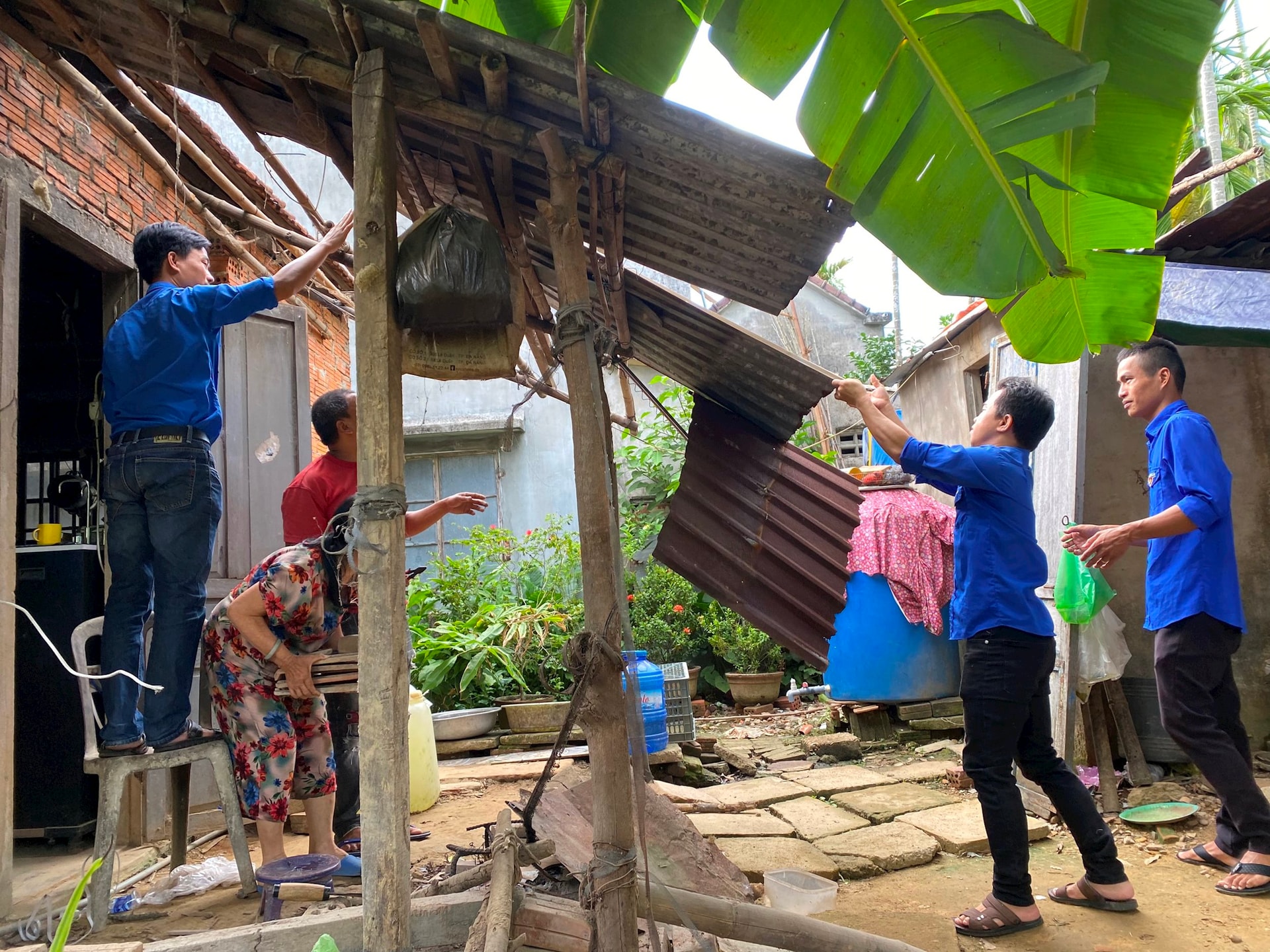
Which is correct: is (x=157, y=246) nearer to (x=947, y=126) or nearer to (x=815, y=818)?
(x=947, y=126)

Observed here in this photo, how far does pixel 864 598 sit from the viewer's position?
714 centimetres

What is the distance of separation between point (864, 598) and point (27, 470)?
6694 mm

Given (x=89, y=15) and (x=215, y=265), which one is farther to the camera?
(x=215, y=265)

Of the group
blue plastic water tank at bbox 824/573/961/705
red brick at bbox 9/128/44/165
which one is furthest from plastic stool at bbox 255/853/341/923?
blue plastic water tank at bbox 824/573/961/705

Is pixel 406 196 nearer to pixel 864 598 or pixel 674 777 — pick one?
pixel 674 777

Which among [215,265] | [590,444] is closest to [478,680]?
[215,265]

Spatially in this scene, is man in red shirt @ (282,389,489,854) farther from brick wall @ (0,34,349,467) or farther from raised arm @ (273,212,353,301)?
brick wall @ (0,34,349,467)

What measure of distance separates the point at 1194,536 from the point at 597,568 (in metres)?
2.70

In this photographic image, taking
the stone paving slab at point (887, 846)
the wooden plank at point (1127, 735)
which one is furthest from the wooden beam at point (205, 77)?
the wooden plank at point (1127, 735)

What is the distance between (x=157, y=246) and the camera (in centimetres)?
335

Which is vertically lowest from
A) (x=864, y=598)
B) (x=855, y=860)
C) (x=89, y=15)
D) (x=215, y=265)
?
(x=855, y=860)

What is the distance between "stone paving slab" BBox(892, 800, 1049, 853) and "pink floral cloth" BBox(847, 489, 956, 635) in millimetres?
2255

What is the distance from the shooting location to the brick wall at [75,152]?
12.7 feet

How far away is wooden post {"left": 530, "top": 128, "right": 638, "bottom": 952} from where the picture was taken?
2.20 m
